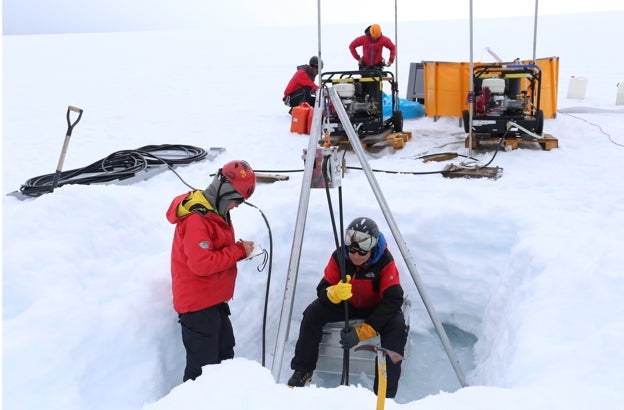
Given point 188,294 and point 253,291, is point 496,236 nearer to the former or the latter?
point 253,291

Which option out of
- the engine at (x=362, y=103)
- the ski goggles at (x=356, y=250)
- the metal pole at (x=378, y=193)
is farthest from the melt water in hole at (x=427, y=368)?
the engine at (x=362, y=103)

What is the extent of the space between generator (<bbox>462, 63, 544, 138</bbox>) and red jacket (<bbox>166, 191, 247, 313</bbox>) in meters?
4.87

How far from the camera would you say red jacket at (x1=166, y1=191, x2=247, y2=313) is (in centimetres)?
290

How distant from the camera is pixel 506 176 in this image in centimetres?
596

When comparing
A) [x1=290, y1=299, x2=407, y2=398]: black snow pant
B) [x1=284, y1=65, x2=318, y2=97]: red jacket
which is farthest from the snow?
[x1=284, y1=65, x2=318, y2=97]: red jacket

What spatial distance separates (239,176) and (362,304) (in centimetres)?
134

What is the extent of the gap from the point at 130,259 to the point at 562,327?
103 inches

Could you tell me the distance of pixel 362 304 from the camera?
3.71 metres

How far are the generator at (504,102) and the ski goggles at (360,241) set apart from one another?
4.16 metres

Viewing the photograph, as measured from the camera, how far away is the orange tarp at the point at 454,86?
27.0 ft

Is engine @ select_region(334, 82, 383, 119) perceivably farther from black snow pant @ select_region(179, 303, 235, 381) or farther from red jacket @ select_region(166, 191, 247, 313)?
black snow pant @ select_region(179, 303, 235, 381)

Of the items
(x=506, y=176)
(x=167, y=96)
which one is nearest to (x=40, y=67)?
(x=167, y=96)

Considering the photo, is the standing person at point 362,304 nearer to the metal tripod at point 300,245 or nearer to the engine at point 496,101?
the metal tripod at point 300,245

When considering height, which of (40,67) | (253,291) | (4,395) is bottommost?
(253,291)
